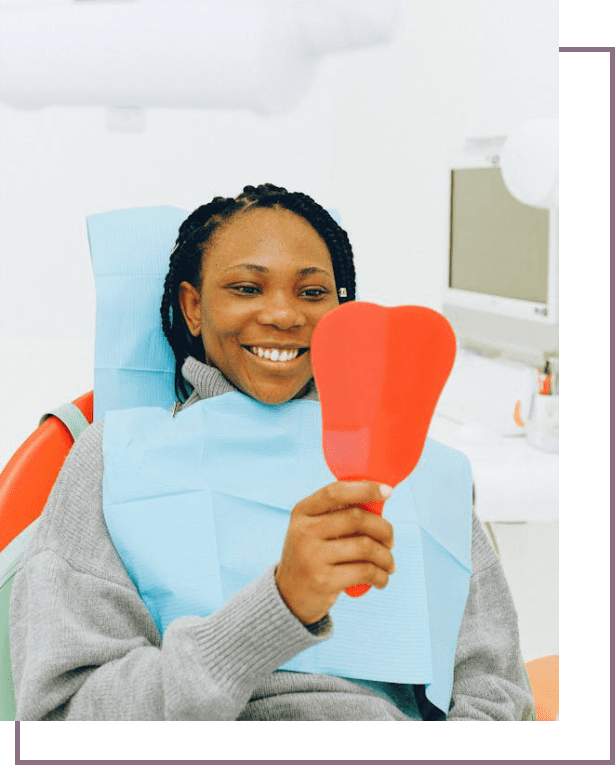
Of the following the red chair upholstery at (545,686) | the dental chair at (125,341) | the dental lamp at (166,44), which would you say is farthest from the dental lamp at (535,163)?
the red chair upholstery at (545,686)

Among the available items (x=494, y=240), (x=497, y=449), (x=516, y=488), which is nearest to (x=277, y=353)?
(x=516, y=488)

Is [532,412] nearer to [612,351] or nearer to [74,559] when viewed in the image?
[74,559]

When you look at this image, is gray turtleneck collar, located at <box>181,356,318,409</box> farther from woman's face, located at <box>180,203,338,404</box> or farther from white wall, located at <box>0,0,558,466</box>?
white wall, located at <box>0,0,558,466</box>

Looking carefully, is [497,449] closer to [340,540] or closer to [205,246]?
[205,246]

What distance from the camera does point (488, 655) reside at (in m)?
0.76

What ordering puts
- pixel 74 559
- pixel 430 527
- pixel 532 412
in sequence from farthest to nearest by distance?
1. pixel 532 412
2. pixel 430 527
3. pixel 74 559

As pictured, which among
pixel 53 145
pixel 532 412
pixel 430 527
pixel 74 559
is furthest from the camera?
pixel 53 145

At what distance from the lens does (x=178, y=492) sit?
0.77 metres

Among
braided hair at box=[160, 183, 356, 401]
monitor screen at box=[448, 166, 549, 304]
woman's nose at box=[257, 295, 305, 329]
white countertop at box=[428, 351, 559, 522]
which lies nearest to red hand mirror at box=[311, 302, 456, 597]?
woman's nose at box=[257, 295, 305, 329]

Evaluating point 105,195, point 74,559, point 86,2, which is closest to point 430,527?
point 74,559

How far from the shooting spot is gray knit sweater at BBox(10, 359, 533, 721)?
54cm

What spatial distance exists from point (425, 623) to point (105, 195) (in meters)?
1.44

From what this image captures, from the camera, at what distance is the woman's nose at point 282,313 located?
2.43 feet

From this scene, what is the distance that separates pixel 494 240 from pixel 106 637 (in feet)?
4.19
